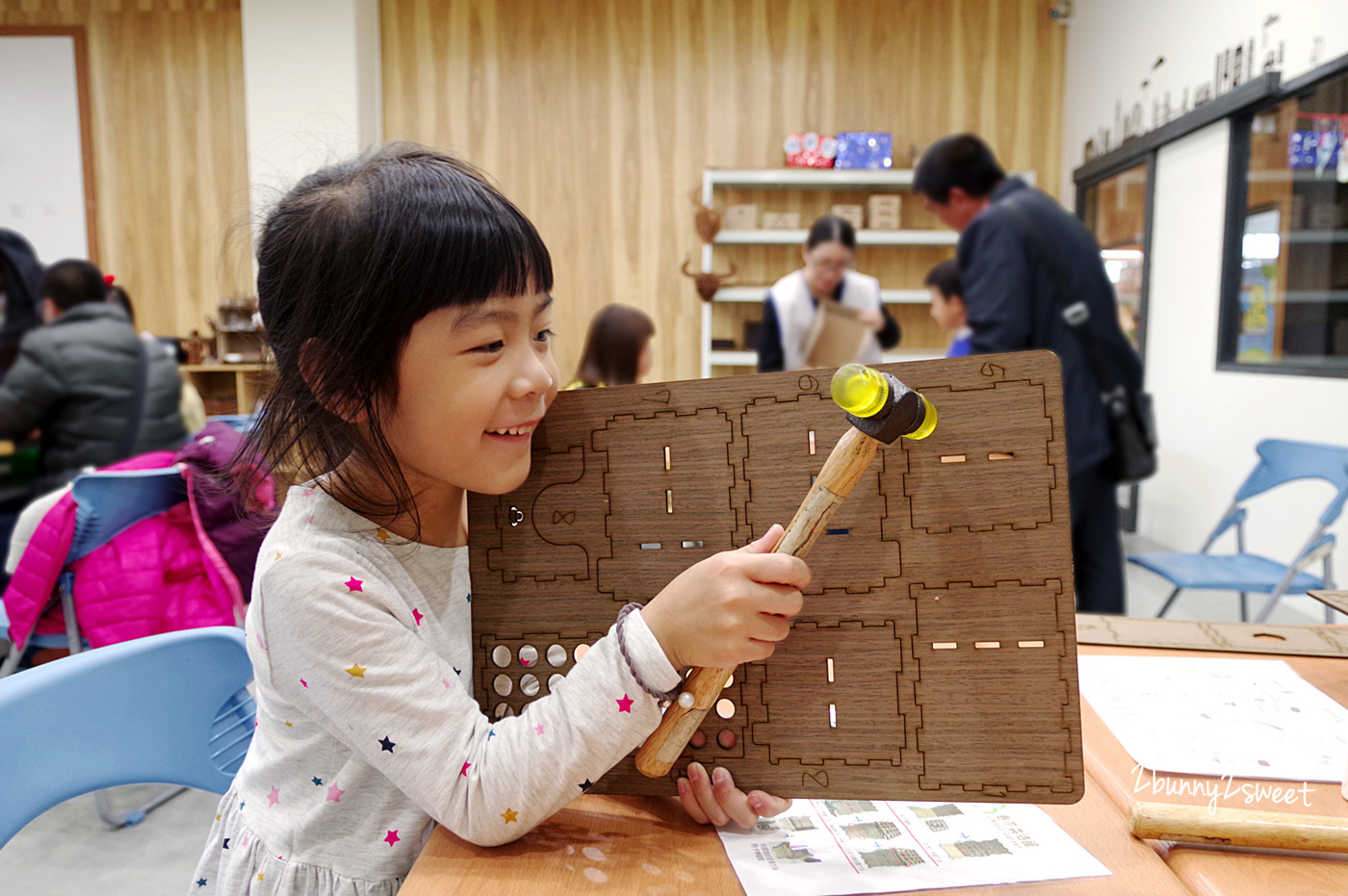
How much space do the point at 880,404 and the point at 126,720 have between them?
0.80 meters

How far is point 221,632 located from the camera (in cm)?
96

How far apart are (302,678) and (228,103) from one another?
6154 mm

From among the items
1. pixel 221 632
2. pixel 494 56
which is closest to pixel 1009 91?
pixel 494 56

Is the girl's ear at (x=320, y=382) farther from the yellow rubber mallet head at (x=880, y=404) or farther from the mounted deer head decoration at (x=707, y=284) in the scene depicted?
the mounted deer head decoration at (x=707, y=284)

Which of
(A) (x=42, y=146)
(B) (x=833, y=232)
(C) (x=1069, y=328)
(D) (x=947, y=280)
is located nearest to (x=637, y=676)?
(C) (x=1069, y=328)

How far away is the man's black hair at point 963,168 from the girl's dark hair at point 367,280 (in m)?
2.01

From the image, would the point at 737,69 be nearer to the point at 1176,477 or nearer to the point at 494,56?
the point at 494,56

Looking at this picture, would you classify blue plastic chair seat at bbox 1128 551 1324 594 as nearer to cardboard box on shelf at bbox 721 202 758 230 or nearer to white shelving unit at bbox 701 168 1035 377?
white shelving unit at bbox 701 168 1035 377

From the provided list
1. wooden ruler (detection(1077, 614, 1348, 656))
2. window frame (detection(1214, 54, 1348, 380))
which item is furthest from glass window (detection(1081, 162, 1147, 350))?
wooden ruler (detection(1077, 614, 1348, 656))

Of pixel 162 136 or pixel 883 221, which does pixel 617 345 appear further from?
pixel 162 136

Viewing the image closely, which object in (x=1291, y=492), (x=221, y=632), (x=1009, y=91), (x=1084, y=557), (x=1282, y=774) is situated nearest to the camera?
(x=1282, y=774)

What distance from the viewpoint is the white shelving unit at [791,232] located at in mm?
5234

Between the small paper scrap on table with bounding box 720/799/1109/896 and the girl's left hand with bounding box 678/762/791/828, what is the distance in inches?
0.7

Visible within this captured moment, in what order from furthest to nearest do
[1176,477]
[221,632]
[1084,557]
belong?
[1176,477]
[1084,557]
[221,632]
